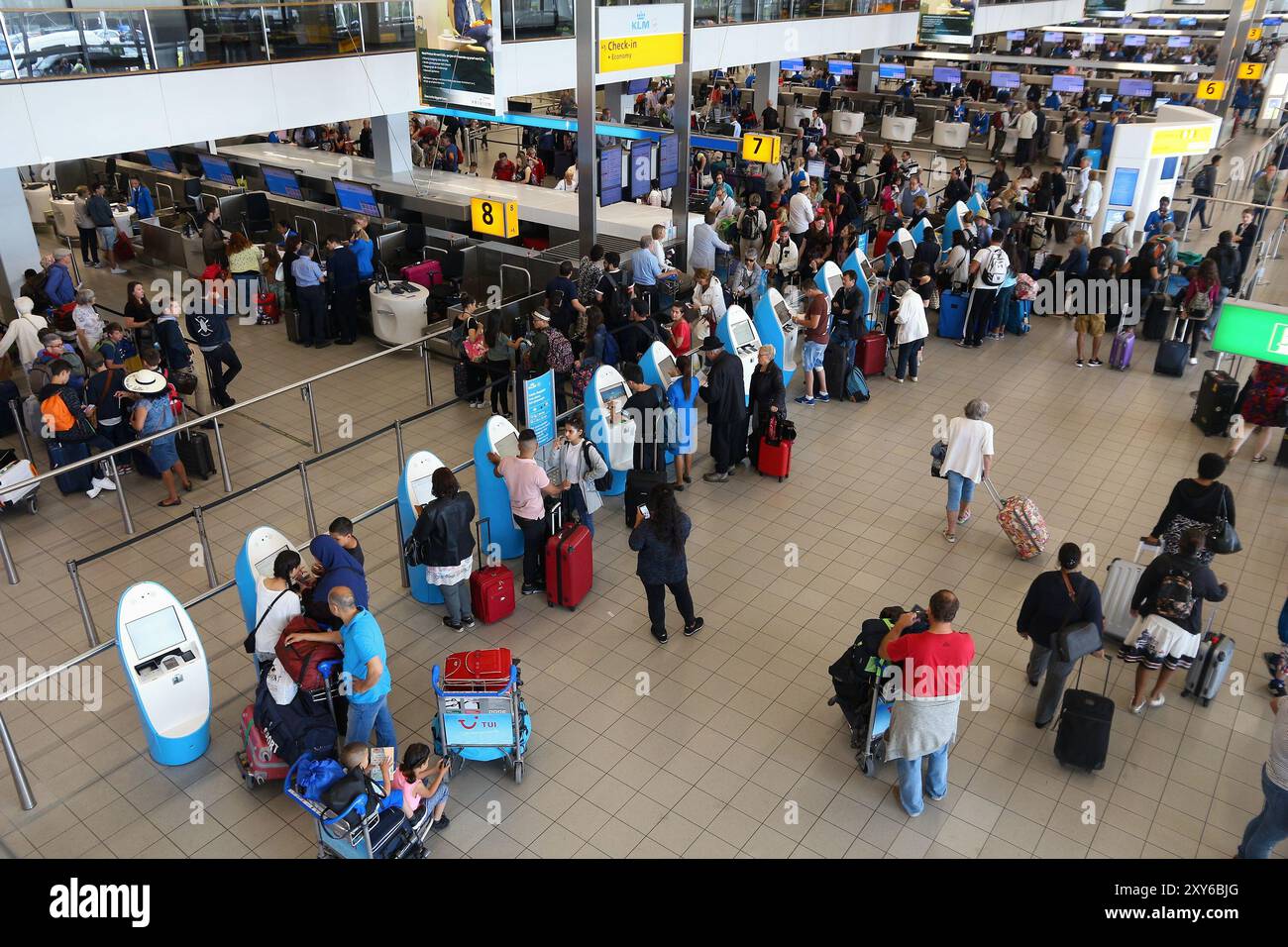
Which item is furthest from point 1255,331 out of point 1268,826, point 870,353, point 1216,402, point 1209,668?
point 870,353

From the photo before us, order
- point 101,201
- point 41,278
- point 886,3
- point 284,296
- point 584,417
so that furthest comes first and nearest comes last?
point 886,3
point 101,201
point 284,296
point 41,278
point 584,417

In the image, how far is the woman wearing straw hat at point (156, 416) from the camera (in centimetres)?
872

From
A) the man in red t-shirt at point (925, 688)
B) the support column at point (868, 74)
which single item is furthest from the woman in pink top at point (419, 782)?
the support column at point (868, 74)

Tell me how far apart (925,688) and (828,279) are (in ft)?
25.5

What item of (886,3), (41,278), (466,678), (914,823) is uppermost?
(886,3)

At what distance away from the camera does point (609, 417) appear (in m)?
8.84

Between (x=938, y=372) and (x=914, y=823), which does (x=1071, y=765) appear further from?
(x=938, y=372)

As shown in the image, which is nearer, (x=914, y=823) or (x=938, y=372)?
(x=914, y=823)

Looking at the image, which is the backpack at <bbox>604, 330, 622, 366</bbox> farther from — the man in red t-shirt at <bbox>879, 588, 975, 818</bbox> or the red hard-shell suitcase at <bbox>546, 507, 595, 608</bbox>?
the man in red t-shirt at <bbox>879, 588, 975, 818</bbox>

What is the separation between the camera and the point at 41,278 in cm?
1133

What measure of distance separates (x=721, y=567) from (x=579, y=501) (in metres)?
1.36

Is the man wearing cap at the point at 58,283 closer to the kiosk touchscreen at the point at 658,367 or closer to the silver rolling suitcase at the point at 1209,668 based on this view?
the kiosk touchscreen at the point at 658,367
